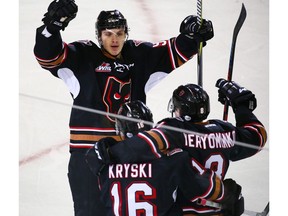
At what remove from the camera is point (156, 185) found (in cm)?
202

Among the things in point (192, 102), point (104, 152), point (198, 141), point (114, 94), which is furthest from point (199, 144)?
point (114, 94)

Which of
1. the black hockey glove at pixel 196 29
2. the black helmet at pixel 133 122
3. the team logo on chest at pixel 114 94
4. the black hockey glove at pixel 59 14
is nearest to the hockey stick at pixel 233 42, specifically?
the black hockey glove at pixel 196 29

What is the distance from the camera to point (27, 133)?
9.25 feet

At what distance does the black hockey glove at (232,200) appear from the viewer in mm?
2062

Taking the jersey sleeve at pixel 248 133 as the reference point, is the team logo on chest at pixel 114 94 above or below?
above

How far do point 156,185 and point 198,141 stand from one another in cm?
15

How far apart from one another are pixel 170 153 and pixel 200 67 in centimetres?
75

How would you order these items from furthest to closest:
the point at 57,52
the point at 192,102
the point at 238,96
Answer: the point at 57,52 < the point at 238,96 < the point at 192,102

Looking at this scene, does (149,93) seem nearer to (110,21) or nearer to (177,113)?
(110,21)

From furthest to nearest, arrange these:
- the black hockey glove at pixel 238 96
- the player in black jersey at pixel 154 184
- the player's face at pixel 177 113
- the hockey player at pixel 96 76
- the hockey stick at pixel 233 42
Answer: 1. the hockey stick at pixel 233 42
2. the hockey player at pixel 96 76
3. the black hockey glove at pixel 238 96
4. the player's face at pixel 177 113
5. the player in black jersey at pixel 154 184

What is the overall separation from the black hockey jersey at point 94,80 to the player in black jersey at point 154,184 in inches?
14.3

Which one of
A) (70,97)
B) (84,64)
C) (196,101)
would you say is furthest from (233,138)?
(70,97)

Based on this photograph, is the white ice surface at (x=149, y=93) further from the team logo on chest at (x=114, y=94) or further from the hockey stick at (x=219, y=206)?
the team logo on chest at (x=114, y=94)
